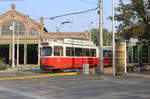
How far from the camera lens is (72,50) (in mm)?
34250

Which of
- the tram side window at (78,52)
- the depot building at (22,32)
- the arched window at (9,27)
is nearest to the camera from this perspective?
the tram side window at (78,52)

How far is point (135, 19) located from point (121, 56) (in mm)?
5791

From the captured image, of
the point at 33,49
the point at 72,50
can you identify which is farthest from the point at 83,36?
the point at 72,50

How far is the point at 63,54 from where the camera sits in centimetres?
3303

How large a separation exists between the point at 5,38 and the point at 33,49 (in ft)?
21.5

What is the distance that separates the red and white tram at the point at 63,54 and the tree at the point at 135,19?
16.6ft

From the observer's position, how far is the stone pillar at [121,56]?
3030 centimetres

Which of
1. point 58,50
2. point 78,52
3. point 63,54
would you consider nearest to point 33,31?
point 78,52

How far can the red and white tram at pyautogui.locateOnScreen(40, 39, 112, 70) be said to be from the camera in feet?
106

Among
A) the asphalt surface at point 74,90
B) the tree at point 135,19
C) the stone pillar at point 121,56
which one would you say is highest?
the tree at point 135,19

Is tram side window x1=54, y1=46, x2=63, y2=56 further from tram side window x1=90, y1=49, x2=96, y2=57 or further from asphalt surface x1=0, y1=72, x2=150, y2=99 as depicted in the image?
asphalt surface x1=0, y1=72, x2=150, y2=99

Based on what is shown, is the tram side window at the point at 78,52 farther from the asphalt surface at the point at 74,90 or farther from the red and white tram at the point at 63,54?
the asphalt surface at the point at 74,90

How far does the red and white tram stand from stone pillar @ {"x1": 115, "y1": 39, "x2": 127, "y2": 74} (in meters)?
5.57

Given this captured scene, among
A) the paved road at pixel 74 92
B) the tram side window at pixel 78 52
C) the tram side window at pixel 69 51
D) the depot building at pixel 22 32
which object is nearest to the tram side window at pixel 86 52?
the tram side window at pixel 78 52
